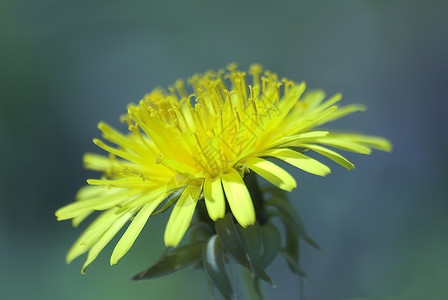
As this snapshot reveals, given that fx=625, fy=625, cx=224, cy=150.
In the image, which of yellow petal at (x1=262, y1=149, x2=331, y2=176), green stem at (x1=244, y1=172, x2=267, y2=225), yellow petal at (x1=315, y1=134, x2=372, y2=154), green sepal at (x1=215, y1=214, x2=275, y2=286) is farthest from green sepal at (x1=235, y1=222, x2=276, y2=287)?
yellow petal at (x1=315, y1=134, x2=372, y2=154)

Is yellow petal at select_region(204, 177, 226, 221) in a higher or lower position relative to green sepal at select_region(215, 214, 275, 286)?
higher

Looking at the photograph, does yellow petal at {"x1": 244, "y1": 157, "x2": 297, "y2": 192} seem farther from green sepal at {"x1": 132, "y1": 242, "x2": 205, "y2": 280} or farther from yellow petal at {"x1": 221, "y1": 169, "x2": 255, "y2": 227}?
green sepal at {"x1": 132, "y1": 242, "x2": 205, "y2": 280}

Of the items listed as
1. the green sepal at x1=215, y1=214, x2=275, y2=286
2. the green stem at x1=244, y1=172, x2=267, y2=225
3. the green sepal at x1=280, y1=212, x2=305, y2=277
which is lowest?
the green sepal at x1=280, y1=212, x2=305, y2=277

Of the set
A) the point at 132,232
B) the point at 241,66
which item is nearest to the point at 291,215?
the point at 132,232

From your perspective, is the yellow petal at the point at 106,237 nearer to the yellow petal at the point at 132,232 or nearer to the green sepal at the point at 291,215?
the yellow petal at the point at 132,232

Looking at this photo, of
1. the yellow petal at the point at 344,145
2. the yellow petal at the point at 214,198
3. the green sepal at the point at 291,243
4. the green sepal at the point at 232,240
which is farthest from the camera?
the green sepal at the point at 291,243

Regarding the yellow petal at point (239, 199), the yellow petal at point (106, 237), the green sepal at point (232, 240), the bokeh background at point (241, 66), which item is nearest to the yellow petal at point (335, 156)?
the yellow petal at point (239, 199)
